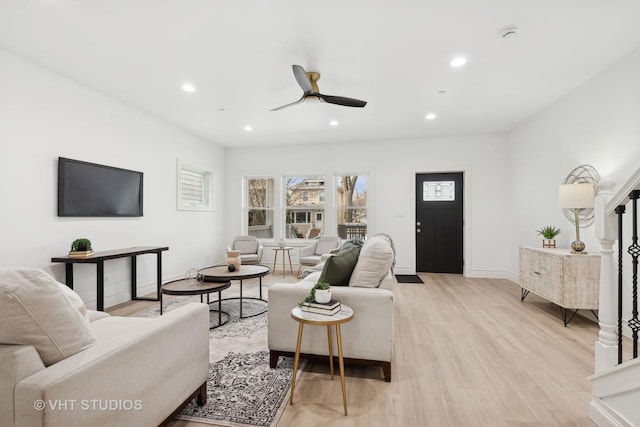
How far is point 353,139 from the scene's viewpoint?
20.1 ft

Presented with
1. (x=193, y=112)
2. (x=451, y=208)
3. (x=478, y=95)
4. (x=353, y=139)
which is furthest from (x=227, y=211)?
(x=478, y=95)

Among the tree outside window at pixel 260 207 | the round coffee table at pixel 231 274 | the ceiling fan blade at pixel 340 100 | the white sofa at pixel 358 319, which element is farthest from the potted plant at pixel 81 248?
the tree outside window at pixel 260 207

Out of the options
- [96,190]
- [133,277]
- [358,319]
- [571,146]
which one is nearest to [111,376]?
[358,319]

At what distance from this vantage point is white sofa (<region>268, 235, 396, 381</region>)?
2119mm

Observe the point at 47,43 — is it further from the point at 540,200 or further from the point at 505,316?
the point at 540,200

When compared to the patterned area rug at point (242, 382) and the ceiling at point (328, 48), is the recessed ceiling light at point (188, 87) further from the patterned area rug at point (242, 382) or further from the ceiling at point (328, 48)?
the patterned area rug at point (242, 382)

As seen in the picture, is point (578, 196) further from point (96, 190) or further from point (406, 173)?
point (96, 190)

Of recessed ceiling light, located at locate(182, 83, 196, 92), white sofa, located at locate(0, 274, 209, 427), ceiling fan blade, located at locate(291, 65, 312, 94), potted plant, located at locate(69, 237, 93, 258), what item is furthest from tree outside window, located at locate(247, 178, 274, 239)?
white sofa, located at locate(0, 274, 209, 427)

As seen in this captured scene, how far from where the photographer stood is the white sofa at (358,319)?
6.95 ft

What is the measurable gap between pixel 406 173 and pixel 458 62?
3.14 metres

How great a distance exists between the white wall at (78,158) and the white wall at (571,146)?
528 centimetres

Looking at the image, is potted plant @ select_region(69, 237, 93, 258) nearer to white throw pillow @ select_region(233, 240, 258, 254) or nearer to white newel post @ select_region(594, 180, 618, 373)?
white throw pillow @ select_region(233, 240, 258, 254)

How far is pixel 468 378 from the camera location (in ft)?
7.17

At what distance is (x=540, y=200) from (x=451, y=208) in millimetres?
1666
